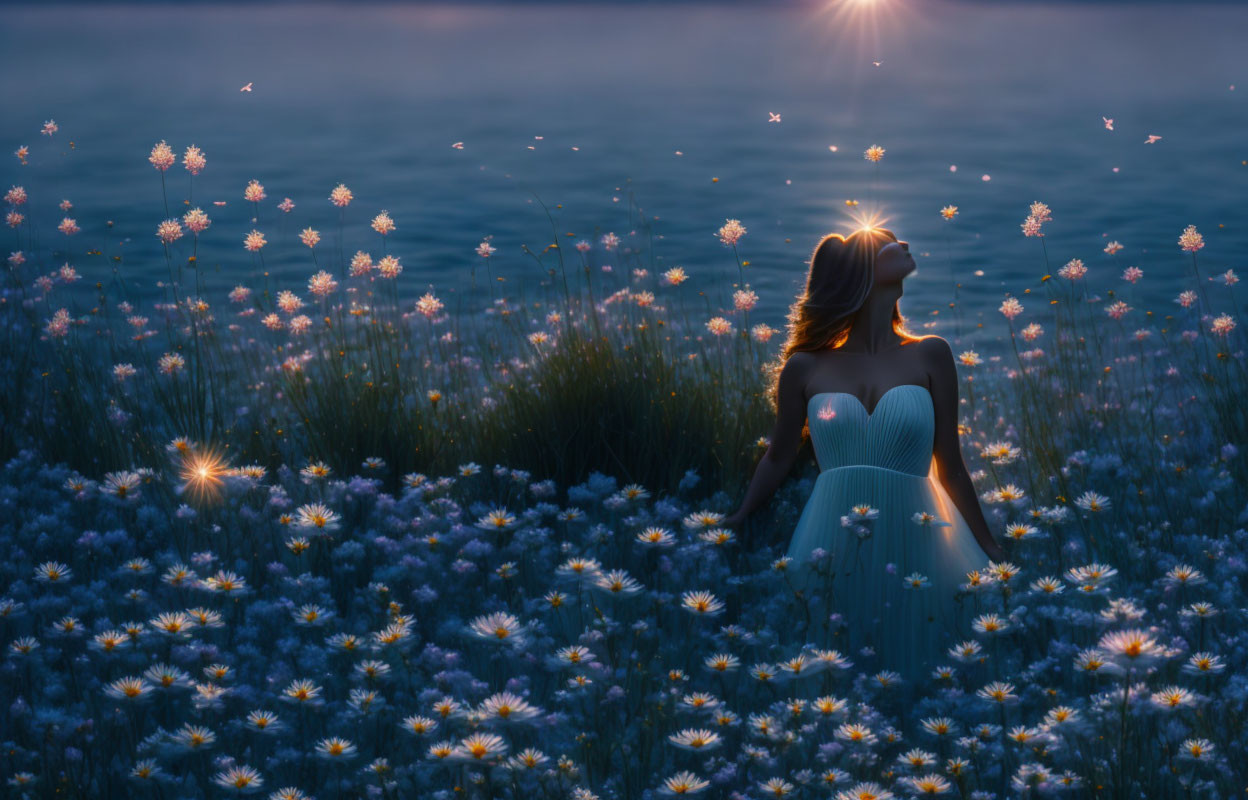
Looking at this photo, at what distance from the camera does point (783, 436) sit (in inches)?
192

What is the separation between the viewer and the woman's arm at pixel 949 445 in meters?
4.75

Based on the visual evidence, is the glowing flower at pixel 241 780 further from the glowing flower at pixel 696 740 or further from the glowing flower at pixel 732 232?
→ the glowing flower at pixel 732 232

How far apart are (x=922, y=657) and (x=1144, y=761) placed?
122 cm

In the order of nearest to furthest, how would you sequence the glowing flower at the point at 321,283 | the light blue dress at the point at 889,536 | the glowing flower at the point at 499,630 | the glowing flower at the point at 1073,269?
1. the glowing flower at the point at 499,630
2. the light blue dress at the point at 889,536
3. the glowing flower at the point at 321,283
4. the glowing flower at the point at 1073,269

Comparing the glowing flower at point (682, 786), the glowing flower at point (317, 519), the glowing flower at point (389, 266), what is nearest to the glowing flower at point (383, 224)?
the glowing flower at point (389, 266)

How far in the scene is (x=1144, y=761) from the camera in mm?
3350

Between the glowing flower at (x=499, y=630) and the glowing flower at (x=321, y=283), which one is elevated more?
the glowing flower at (x=321, y=283)

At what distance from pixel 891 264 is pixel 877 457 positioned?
0.71 metres

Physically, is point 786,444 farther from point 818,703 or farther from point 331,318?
point 331,318

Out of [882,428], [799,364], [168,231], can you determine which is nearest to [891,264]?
[799,364]

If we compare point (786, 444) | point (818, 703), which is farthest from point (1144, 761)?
point (786, 444)

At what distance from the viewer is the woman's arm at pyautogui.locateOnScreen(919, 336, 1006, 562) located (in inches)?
187

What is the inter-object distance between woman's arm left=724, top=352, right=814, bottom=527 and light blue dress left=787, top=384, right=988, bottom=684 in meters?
0.09

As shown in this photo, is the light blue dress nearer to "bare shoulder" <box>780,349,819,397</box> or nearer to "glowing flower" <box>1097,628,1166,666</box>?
"bare shoulder" <box>780,349,819,397</box>
